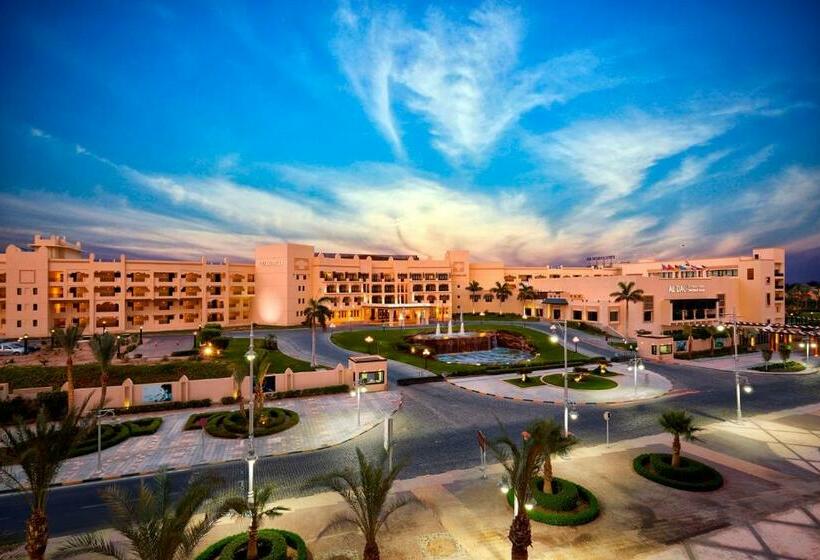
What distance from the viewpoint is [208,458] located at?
23547mm

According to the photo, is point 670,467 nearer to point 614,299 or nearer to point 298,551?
point 298,551

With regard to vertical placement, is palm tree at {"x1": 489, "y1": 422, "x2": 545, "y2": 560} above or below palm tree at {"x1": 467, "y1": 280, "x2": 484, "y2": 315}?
below

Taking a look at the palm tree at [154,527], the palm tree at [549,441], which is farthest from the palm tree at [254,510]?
the palm tree at [549,441]

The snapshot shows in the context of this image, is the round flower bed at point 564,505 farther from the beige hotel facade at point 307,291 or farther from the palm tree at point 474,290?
the palm tree at point 474,290

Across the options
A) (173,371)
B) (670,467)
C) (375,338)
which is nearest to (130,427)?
(173,371)

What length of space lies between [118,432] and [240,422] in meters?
7.59

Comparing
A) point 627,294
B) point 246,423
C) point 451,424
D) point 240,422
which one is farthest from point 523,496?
point 627,294

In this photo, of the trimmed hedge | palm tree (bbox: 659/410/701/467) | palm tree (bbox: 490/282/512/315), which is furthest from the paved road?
palm tree (bbox: 490/282/512/315)

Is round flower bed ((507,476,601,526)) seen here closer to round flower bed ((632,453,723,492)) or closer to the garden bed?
round flower bed ((632,453,723,492))

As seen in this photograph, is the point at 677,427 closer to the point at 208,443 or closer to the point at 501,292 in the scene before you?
the point at 208,443

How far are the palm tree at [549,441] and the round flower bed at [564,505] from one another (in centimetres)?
46

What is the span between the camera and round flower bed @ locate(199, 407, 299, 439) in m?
27.2

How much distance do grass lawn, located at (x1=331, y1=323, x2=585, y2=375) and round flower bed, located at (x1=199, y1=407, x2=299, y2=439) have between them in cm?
2034

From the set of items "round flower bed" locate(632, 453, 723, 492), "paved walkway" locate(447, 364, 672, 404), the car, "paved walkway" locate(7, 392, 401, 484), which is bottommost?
"paved walkway" locate(447, 364, 672, 404)
